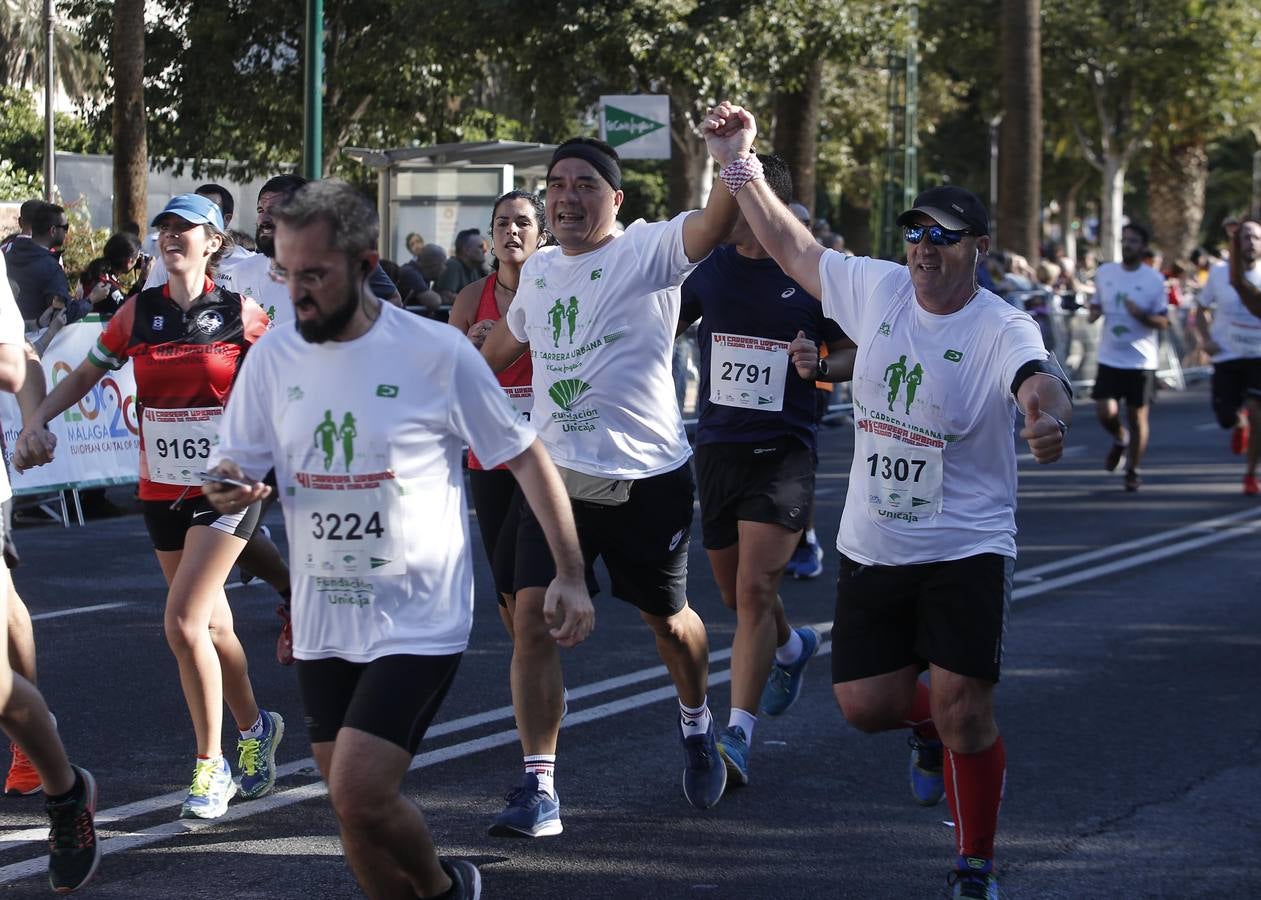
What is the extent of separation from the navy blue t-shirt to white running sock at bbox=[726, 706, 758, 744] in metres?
1.08

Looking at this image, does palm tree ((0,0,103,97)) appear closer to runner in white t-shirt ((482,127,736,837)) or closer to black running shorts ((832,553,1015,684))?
runner in white t-shirt ((482,127,736,837))

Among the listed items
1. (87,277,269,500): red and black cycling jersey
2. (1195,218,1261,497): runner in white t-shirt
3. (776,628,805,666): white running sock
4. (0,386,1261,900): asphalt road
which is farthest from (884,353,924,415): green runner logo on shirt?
(1195,218,1261,497): runner in white t-shirt

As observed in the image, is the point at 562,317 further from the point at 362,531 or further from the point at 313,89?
the point at 313,89

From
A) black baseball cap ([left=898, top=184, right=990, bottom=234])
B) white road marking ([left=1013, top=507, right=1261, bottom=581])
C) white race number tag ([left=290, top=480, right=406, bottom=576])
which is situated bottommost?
white road marking ([left=1013, top=507, right=1261, bottom=581])

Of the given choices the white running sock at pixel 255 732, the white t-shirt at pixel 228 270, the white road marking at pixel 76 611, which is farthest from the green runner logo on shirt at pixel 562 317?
the white road marking at pixel 76 611

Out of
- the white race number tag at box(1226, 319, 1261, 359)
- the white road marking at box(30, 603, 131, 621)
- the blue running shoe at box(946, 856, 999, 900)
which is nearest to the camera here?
the blue running shoe at box(946, 856, 999, 900)

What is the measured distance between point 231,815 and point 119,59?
581 inches

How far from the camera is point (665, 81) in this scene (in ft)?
84.0

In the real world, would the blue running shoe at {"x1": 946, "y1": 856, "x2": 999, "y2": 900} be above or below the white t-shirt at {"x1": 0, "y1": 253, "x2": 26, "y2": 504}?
below

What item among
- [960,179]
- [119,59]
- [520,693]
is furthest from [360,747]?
[960,179]

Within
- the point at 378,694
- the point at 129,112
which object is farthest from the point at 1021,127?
the point at 378,694

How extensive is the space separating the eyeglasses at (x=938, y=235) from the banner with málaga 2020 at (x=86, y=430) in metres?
8.13

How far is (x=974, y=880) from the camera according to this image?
489 centimetres

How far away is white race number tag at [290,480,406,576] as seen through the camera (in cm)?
407
